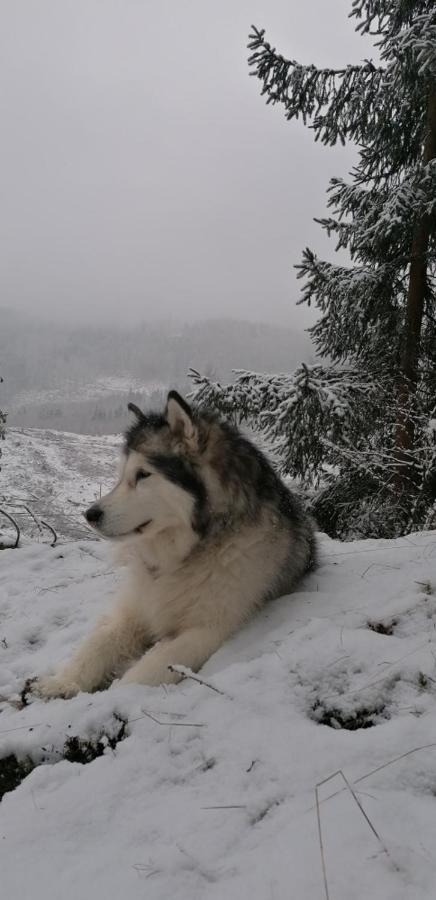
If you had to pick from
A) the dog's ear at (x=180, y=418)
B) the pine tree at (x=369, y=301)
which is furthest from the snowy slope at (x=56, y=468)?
the dog's ear at (x=180, y=418)

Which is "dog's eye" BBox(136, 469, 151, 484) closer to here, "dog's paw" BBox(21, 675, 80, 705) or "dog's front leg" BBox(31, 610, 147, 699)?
"dog's front leg" BBox(31, 610, 147, 699)

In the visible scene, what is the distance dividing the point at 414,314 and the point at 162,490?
23.1 ft

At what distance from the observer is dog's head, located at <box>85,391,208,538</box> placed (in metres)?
3.72

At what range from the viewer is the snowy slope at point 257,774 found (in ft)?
5.12

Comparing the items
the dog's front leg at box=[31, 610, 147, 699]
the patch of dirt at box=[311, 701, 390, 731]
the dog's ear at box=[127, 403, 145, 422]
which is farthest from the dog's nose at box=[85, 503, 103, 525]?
the patch of dirt at box=[311, 701, 390, 731]

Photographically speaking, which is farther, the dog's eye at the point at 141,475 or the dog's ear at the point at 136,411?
the dog's ear at the point at 136,411

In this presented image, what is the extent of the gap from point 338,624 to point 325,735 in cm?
98

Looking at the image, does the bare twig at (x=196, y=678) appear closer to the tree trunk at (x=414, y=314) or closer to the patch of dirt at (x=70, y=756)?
the patch of dirt at (x=70, y=756)

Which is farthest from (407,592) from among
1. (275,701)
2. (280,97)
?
(280,97)

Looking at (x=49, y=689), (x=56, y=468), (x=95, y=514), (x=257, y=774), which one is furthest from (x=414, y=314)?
(x=56, y=468)

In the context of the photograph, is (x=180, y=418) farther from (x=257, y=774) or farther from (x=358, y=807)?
(x=358, y=807)

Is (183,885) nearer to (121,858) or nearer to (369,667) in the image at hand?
(121,858)

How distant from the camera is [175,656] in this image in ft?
10.3

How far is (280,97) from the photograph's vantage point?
887 centimetres
